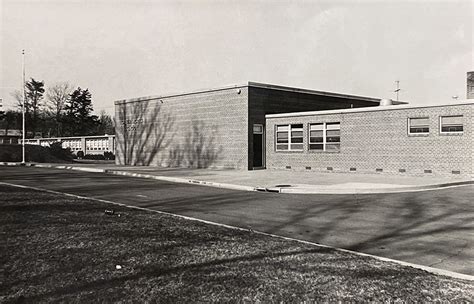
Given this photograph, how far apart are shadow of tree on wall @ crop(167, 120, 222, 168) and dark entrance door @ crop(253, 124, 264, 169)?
255 cm

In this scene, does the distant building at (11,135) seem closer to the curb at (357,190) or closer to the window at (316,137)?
the window at (316,137)

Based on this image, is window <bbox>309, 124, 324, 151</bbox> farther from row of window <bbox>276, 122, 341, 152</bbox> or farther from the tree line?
the tree line

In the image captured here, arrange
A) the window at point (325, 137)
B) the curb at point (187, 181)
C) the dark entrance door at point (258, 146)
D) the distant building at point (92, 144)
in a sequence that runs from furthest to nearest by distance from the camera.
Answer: the distant building at point (92, 144) < the dark entrance door at point (258, 146) < the window at point (325, 137) < the curb at point (187, 181)

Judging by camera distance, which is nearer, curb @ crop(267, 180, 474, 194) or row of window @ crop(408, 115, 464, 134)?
curb @ crop(267, 180, 474, 194)

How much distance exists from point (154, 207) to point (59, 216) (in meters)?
3.28

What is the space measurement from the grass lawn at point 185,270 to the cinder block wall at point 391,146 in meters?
15.9

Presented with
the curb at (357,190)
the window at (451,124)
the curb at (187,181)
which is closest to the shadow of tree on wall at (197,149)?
the curb at (187,181)

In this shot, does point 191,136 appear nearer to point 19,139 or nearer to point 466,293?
point 466,293

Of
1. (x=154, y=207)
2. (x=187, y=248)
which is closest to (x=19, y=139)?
(x=154, y=207)

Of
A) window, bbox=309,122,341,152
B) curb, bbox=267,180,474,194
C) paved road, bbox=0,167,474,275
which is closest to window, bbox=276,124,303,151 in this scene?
window, bbox=309,122,341,152

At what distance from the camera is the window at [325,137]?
24.2 metres

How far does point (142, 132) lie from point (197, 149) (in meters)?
7.09

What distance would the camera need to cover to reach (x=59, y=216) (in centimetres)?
837

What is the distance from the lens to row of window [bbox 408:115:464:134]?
19.6 metres
